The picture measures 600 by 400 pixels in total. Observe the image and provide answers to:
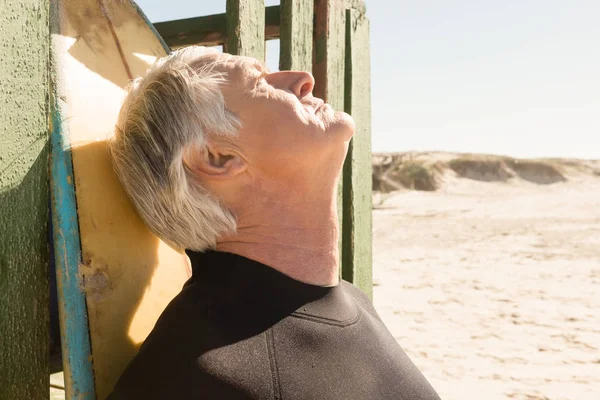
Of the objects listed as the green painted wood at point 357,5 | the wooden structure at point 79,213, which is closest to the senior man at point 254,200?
the wooden structure at point 79,213

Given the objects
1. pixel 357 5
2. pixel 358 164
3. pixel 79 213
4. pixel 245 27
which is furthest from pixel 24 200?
pixel 357 5

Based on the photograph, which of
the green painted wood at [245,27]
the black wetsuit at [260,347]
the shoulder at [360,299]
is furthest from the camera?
the green painted wood at [245,27]

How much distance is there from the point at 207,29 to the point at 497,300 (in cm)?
523

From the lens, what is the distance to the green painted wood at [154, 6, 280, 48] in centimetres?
286

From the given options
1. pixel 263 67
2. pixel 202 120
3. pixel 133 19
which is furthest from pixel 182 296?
pixel 133 19

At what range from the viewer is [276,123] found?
5.81 feet

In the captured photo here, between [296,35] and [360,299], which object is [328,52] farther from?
[360,299]

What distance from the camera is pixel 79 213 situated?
5.49 feet

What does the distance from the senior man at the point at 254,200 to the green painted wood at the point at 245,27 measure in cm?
57

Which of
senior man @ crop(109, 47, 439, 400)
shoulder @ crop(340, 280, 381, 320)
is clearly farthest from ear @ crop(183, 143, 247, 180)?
shoulder @ crop(340, 280, 381, 320)

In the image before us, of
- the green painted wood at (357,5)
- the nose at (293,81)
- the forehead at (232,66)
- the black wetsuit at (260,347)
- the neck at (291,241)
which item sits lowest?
the black wetsuit at (260,347)

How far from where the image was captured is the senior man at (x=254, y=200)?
64.7 inches

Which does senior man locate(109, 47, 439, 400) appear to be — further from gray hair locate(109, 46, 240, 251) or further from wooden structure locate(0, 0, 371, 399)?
wooden structure locate(0, 0, 371, 399)

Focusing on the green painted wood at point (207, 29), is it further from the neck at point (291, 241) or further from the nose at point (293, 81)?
the neck at point (291, 241)
